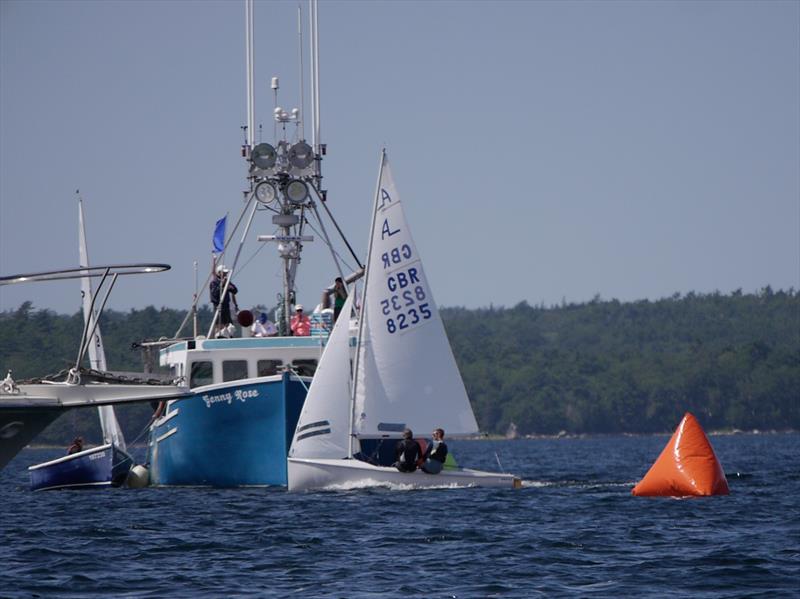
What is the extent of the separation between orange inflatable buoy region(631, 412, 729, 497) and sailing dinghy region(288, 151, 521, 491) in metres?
3.93

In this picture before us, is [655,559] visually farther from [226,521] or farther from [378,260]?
[378,260]

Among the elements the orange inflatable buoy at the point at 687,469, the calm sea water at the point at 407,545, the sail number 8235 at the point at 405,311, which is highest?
the sail number 8235 at the point at 405,311

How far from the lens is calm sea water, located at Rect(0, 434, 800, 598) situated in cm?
1980

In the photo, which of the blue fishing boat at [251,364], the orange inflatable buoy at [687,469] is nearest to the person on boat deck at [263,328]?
the blue fishing boat at [251,364]

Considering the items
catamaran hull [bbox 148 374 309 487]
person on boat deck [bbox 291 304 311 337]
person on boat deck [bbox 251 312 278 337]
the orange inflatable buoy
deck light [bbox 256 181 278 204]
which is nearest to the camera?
the orange inflatable buoy

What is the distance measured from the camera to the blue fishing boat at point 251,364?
123 feet

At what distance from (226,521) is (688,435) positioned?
9.97 m

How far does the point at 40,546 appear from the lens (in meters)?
24.2

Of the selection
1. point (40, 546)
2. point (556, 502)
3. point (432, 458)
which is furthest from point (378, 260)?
point (40, 546)

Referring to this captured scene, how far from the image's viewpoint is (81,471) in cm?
4222

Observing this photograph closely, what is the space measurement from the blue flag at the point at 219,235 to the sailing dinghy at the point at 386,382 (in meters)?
7.99

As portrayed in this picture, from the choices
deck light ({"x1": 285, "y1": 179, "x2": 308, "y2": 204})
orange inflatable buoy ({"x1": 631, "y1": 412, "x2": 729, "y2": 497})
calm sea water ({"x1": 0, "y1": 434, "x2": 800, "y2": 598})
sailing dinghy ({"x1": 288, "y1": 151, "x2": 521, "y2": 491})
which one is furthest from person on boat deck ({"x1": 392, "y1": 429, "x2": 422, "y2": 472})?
deck light ({"x1": 285, "y1": 179, "x2": 308, "y2": 204})

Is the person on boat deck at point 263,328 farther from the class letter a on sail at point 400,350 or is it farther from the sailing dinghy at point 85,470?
the class letter a on sail at point 400,350

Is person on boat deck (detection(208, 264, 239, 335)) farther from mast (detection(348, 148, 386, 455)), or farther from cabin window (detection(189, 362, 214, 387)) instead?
mast (detection(348, 148, 386, 455))
